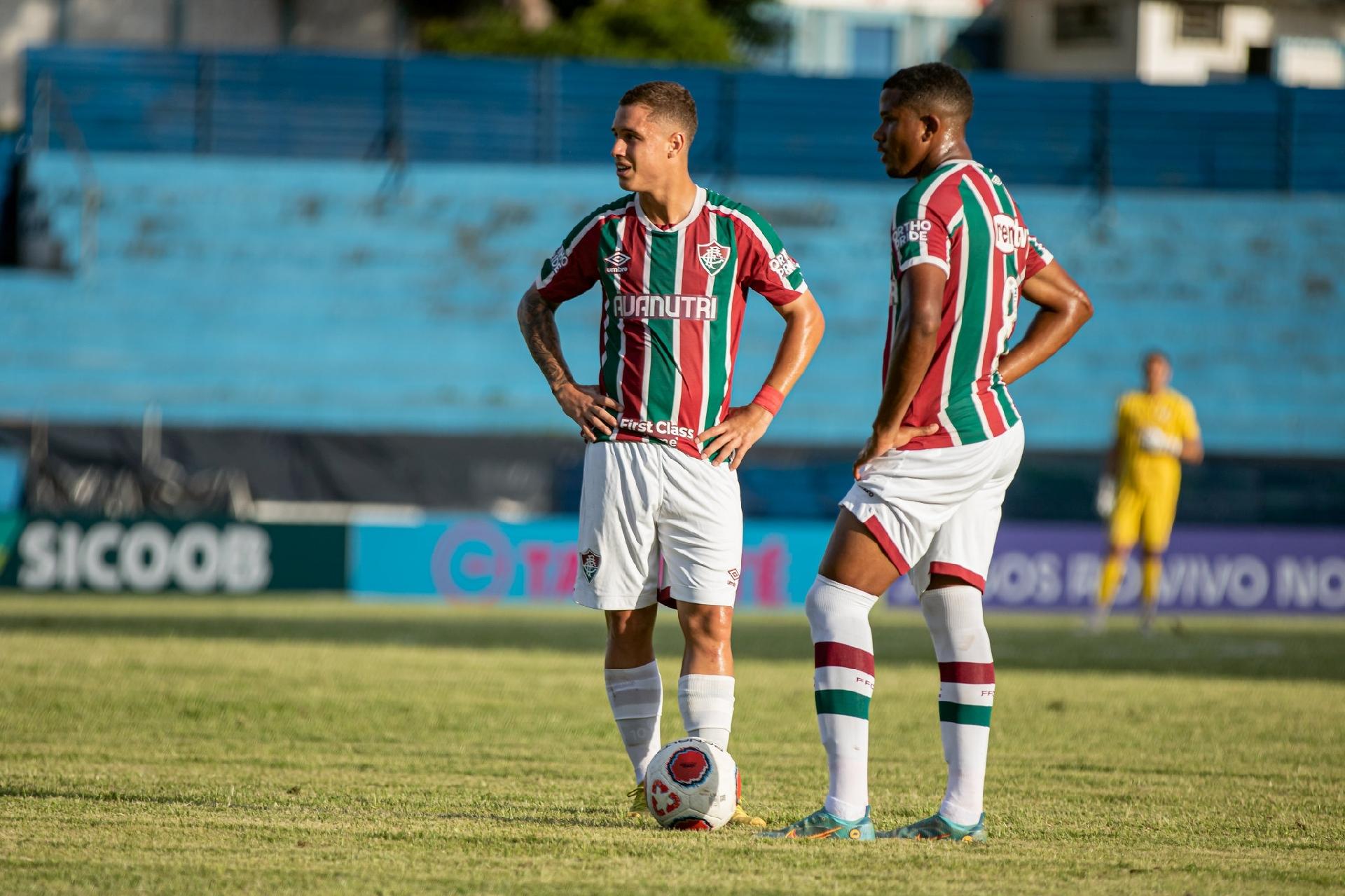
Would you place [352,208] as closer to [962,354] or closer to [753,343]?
[753,343]

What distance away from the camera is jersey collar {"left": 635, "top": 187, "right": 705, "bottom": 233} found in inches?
208

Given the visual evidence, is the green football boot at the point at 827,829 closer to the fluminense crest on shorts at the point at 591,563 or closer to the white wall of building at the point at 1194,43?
the fluminense crest on shorts at the point at 591,563

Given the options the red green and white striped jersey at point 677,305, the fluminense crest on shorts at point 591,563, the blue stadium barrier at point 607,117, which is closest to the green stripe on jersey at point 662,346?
the red green and white striped jersey at point 677,305

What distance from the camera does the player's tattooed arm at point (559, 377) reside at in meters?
5.27

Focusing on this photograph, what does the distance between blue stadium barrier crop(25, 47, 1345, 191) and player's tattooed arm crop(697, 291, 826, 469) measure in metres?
18.9

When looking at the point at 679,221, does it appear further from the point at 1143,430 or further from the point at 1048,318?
the point at 1143,430

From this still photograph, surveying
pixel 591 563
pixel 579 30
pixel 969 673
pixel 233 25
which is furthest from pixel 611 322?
pixel 233 25

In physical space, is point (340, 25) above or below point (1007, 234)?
above

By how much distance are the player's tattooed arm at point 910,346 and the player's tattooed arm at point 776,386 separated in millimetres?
535

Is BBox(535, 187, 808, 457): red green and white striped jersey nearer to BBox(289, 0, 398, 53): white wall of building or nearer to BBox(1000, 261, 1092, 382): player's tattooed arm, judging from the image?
BBox(1000, 261, 1092, 382): player's tattooed arm

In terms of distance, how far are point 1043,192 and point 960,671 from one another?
A: 20871 mm

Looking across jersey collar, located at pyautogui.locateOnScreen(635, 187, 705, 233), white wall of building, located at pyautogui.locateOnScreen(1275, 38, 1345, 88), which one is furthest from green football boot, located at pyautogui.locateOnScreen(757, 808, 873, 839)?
white wall of building, located at pyautogui.locateOnScreen(1275, 38, 1345, 88)

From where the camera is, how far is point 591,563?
17.2 feet

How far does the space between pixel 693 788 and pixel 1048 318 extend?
183cm
